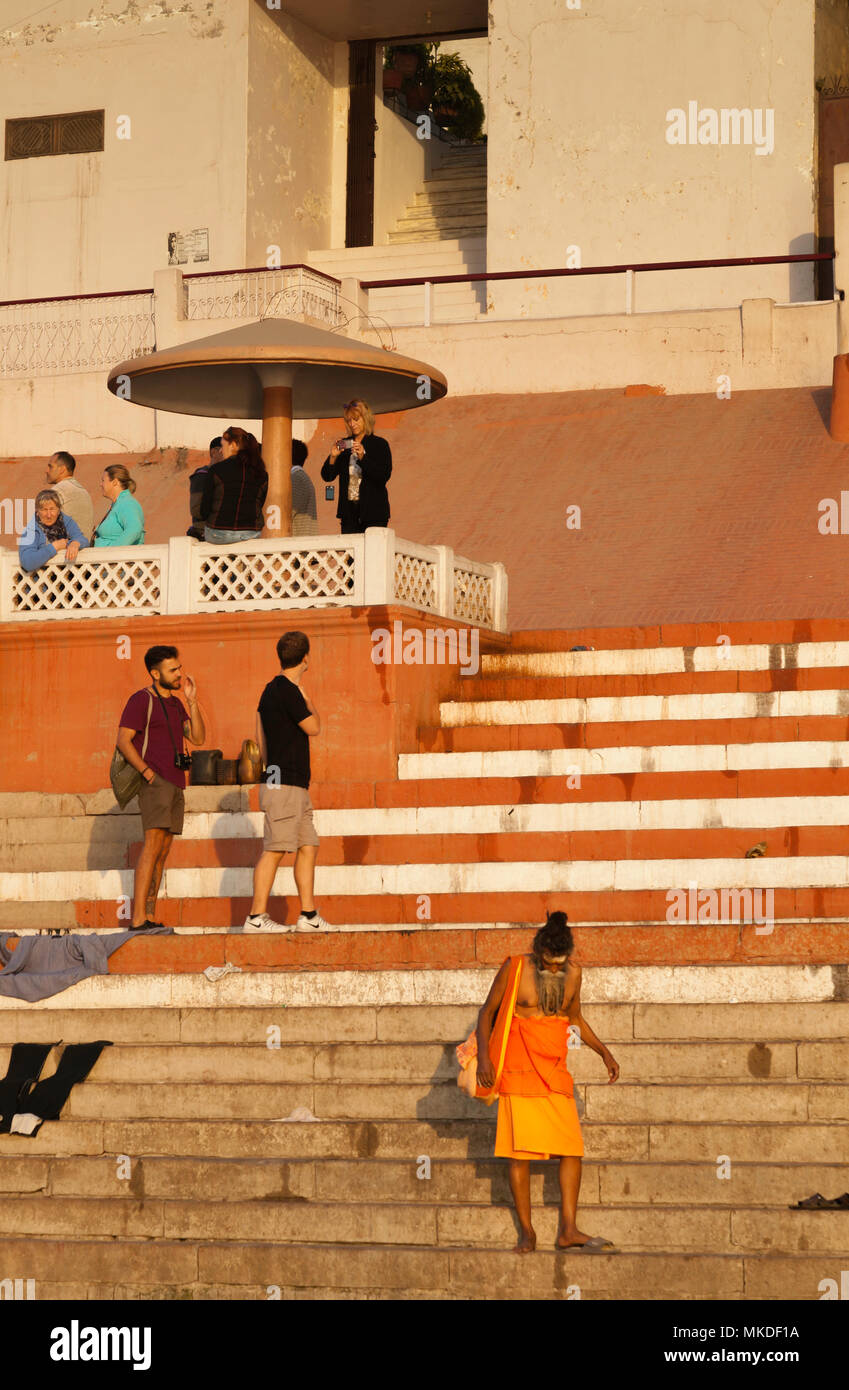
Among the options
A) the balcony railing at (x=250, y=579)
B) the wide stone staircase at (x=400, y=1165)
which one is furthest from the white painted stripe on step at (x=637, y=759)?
the wide stone staircase at (x=400, y=1165)

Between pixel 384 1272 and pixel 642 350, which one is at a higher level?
pixel 642 350

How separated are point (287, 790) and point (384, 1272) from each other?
3149mm

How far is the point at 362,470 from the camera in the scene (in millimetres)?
14359

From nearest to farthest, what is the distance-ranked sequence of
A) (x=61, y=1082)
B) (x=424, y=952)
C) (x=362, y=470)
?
(x=61, y=1082) → (x=424, y=952) → (x=362, y=470)

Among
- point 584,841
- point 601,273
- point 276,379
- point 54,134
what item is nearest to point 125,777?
point 584,841

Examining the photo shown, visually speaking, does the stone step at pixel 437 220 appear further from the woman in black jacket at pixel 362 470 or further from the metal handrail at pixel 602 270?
the woman in black jacket at pixel 362 470

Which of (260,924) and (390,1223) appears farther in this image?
(260,924)

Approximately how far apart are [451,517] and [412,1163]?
1150 centimetres

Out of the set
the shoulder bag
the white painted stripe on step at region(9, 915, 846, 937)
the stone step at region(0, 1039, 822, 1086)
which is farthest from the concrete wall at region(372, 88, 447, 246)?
the stone step at region(0, 1039, 822, 1086)

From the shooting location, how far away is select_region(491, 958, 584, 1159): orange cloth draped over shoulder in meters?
8.09

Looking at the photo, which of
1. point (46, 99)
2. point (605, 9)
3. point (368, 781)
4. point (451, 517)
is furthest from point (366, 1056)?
point (46, 99)

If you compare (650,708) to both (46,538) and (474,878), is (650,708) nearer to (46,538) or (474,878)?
(474,878)

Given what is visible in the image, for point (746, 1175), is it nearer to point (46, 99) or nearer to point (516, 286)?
point (516, 286)

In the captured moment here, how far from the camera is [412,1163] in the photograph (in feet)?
28.9
